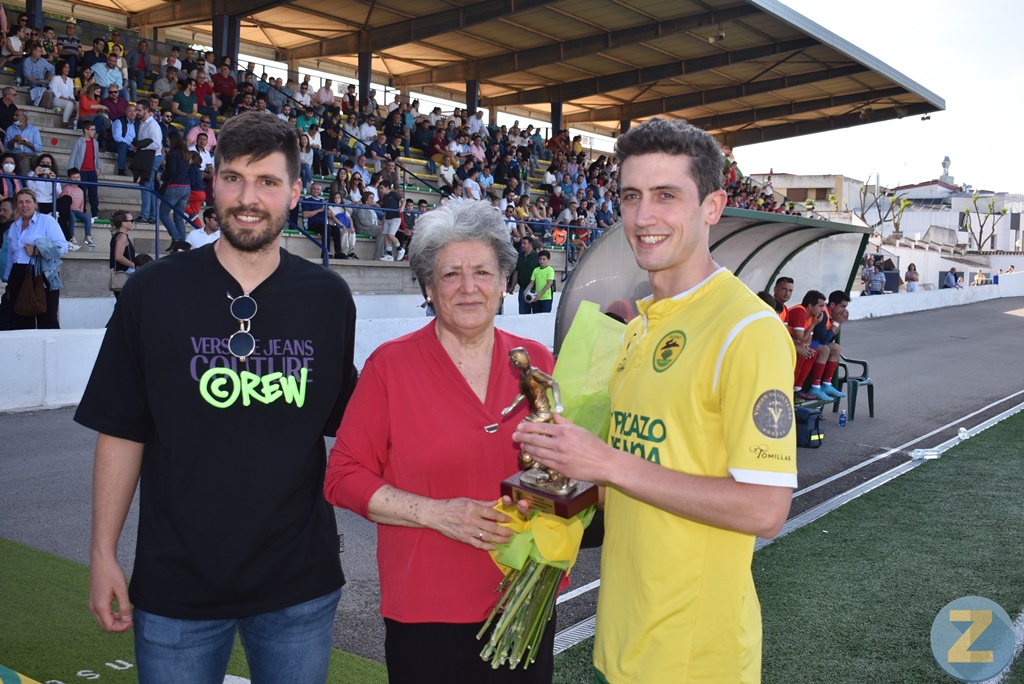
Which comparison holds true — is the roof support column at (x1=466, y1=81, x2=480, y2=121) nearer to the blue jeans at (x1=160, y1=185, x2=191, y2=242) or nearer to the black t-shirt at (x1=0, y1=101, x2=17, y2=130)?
the blue jeans at (x1=160, y1=185, x2=191, y2=242)

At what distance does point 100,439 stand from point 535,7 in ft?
72.2

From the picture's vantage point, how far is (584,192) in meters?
26.6

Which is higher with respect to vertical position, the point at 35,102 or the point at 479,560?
the point at 35,102

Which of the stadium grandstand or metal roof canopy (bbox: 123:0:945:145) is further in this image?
metal roof canopy (bbox: 123:0:945:145)

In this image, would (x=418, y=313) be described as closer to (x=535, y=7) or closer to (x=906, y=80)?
(x=535, y=7)

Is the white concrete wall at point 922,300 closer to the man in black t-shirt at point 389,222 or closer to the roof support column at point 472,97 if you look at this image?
the roof support column at point 472,97

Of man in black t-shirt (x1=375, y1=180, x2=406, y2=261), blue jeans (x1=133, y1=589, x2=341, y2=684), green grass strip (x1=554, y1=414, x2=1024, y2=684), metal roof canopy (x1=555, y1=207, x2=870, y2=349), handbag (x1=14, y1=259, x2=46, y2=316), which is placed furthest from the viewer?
man in black t-shirt (x1=375, y1=180, x2=406, y2=261)

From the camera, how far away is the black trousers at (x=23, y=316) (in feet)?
33.4

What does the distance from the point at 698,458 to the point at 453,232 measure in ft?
3.19

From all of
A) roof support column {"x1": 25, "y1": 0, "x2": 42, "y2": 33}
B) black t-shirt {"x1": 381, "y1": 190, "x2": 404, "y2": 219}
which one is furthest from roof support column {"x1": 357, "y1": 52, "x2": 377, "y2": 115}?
black t-shirt {"x1": 381, "y1": 190, "x2": 404, "y2": 219}

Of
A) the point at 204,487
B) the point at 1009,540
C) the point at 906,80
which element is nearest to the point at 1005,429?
the point at 1009,540

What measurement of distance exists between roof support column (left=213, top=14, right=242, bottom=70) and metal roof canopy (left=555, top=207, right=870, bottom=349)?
16.1 m

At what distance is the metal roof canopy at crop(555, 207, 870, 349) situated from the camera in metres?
7.50

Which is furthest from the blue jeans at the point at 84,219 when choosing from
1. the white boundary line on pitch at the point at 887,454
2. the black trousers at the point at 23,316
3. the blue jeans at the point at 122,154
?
the white boundary line on pitch at the point at 887,454
